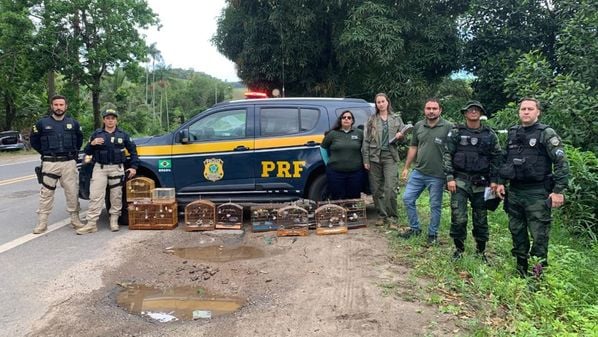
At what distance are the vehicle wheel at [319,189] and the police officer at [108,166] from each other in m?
2.54

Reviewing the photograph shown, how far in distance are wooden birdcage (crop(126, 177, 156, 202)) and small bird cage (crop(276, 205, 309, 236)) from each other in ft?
6.49

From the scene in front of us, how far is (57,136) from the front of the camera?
648 centimetres

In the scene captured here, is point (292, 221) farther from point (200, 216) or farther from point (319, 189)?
point (200, 216)

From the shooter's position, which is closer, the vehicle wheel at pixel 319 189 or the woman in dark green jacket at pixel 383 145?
the woman in dark green jacket at pixel 383 145

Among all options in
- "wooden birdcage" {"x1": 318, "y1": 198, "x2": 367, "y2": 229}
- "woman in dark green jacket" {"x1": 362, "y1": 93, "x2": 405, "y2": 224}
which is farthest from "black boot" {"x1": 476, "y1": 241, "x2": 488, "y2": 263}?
"wooden birdcage" {"x1": 318, "y1": 198, "x2": 367, "y2": 229}

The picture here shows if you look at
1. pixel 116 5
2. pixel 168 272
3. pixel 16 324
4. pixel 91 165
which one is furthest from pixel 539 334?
pixel 116 5

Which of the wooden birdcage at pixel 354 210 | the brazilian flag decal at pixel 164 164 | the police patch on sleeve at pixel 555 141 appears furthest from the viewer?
the brazilian flag decal at pixel 164 164

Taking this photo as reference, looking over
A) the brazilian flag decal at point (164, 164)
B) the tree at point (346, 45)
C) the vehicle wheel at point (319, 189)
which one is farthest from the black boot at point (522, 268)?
the tree at point (346, 45)

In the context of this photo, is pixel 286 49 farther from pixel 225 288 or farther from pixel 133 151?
pixel 225 288

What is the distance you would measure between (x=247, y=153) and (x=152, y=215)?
1.61 m

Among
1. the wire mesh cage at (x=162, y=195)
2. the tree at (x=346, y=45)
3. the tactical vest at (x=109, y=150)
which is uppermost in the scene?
the tree at (x=346, y=45)

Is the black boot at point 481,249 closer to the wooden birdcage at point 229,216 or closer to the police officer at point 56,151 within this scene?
the wooden birdcage at point 229,216

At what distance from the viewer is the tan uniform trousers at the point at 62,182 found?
6527 mm

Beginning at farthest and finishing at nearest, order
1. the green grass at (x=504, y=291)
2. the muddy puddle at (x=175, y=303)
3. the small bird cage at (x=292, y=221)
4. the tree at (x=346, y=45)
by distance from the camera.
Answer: the tree at (x=346, y=45)
the small bird cage at (x=292, y=221)
the muddy puddle at (x=175, y=303)
the green grass at (x=504, y=291)
